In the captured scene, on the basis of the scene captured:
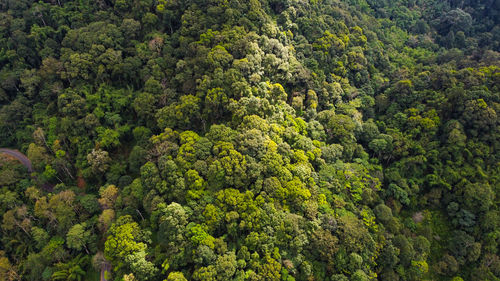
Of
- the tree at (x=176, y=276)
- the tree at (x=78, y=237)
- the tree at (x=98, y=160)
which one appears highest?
the tree at (x=176, y=276)

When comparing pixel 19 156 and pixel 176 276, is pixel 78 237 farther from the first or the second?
pixel 19 156

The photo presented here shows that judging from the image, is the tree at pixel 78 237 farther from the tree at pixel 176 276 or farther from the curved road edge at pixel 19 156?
the curved road edge at pixel 19 156

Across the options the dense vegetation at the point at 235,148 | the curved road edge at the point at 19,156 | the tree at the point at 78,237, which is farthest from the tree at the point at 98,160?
the curved road edge at the point at 19,156

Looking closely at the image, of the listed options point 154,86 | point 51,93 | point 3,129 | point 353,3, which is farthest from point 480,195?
point 3,129

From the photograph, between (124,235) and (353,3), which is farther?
(353,3)

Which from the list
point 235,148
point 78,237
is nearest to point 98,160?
point 78,237

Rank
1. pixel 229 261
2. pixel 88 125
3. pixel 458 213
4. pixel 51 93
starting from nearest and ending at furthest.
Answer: pixel 229 261, pixel 458 213, pixel 88 125, pixel 51 93

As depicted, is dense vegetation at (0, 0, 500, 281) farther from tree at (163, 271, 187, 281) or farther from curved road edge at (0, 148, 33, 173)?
curved road edge at (0, 148, 33, 173)

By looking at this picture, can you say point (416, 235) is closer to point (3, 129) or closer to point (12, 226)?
point (12, 226)

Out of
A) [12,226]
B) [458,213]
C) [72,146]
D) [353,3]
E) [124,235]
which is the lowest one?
[12,226]
